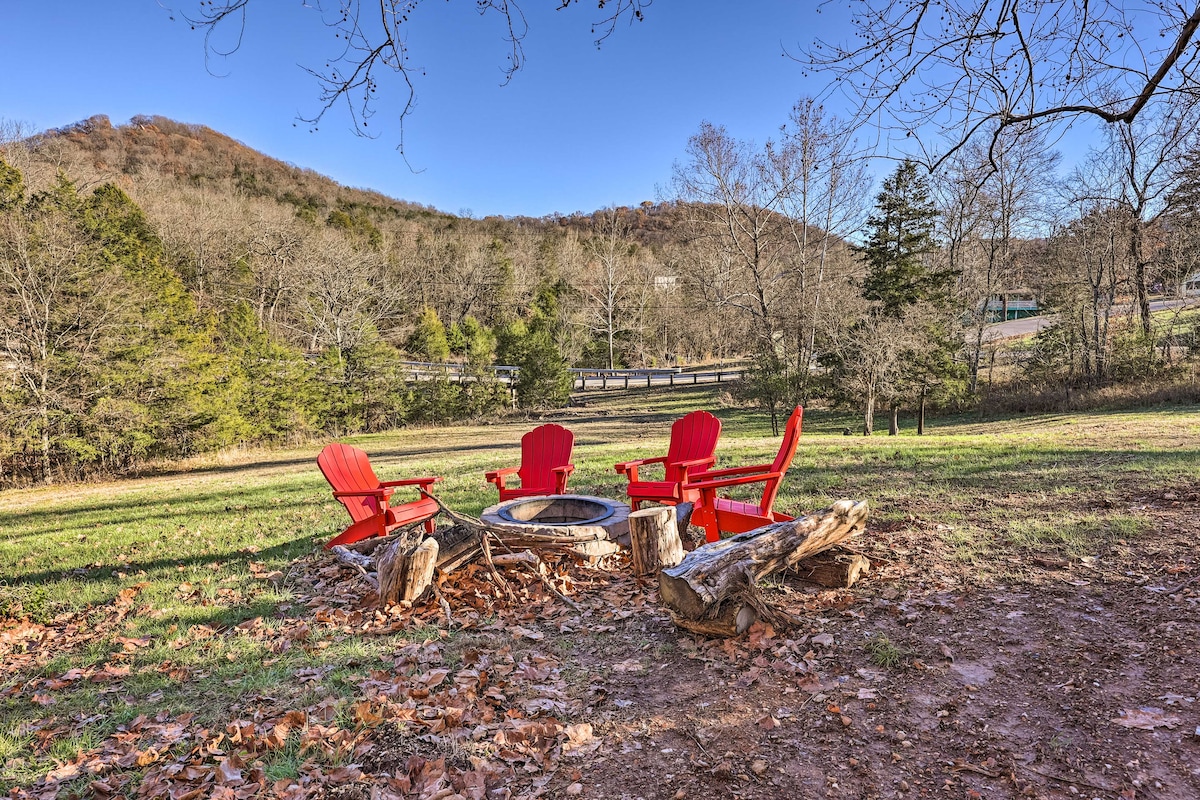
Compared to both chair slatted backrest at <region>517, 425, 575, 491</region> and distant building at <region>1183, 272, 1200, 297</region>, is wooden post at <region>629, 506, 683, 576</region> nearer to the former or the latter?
chair slatted backrest at <region>517, 425, 575, 491</region>

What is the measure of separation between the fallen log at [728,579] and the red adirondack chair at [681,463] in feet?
3.61

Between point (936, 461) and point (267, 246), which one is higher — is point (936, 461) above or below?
below

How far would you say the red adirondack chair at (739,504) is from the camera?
176 inches

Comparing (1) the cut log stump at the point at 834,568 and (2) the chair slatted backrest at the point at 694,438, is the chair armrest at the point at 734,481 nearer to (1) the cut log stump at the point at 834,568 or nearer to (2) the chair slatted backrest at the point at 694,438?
(1) the cut log stump at the point at 834,568

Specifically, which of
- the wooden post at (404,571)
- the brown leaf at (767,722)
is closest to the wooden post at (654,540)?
the wooden post at (404,571)

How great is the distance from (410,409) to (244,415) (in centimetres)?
660

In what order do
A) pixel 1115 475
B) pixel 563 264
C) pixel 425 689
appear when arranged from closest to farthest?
1. pixel 425 689
2. pixel 1115 475
3. pixel 563 264

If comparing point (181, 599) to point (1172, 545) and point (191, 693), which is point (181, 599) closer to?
point (191, 693)

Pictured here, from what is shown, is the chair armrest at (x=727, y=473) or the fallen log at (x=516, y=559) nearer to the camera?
the fallen log at (x=516, y=559)

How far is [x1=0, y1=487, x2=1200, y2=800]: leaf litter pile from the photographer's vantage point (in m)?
2.23

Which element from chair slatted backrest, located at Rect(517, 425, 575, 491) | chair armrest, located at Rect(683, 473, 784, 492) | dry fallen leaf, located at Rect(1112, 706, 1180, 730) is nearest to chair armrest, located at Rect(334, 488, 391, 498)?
chair slatted backrest, located at Rect(517, 425, 575, 491)

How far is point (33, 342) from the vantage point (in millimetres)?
13750

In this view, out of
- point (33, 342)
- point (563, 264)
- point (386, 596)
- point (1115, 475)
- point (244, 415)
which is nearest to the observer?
point (386, 596)

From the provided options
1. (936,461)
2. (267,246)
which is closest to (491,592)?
(936,461)
